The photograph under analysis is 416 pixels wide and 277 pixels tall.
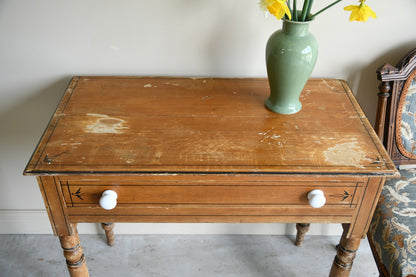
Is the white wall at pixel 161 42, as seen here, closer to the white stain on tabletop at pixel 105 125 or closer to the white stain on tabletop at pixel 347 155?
the white stain on tabletop at pixel 105 125

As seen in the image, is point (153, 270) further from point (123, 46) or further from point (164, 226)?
point (123, 46)

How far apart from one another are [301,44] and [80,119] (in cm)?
73

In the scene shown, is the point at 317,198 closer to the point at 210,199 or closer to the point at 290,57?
the point at 210,199

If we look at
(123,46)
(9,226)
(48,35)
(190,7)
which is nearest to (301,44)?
(190,7)

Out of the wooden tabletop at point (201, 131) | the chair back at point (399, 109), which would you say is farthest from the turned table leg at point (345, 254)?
the chair back at point (399, 109)

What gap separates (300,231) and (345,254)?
1.83ft

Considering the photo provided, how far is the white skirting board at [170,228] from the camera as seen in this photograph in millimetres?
1827

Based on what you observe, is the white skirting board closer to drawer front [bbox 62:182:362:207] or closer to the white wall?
the white wall

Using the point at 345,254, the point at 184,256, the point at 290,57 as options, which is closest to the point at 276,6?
the point at 290,57

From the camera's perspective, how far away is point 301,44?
110 cm

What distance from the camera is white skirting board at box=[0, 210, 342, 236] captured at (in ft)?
5.99

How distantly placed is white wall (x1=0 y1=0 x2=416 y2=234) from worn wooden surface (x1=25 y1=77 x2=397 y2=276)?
0.25m

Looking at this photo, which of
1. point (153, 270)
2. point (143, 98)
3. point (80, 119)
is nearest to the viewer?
point (80, 119)

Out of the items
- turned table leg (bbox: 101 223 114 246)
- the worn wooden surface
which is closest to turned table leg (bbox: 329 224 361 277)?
the worn wooden surface
